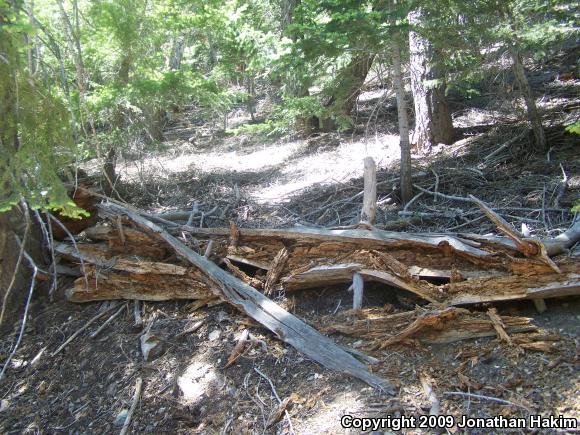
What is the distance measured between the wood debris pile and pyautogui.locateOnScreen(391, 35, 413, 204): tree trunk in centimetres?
213

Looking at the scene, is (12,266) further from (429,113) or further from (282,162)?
(429,113)

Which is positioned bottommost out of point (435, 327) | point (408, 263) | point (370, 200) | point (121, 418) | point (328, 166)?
point (121, 418)

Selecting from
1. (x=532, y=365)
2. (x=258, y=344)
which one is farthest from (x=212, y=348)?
(x=532, y=365)

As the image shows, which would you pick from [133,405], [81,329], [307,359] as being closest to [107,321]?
[81,329]

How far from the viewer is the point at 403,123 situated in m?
6.43

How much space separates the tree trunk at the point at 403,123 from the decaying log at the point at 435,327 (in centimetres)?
286

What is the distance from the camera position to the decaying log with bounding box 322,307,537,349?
3.94 m

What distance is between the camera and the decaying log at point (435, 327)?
3941 mm

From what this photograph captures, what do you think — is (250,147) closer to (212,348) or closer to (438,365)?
(212,348)

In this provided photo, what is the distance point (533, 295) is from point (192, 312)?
341cm

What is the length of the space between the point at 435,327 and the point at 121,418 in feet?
9.46

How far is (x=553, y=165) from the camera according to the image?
7.00m

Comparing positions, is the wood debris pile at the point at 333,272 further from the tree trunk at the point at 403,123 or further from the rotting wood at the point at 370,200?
the tree trunk at the point at 403,123

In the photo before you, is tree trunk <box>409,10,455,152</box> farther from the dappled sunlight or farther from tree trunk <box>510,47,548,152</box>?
tree trunk <box>510,47,548,152</box>
